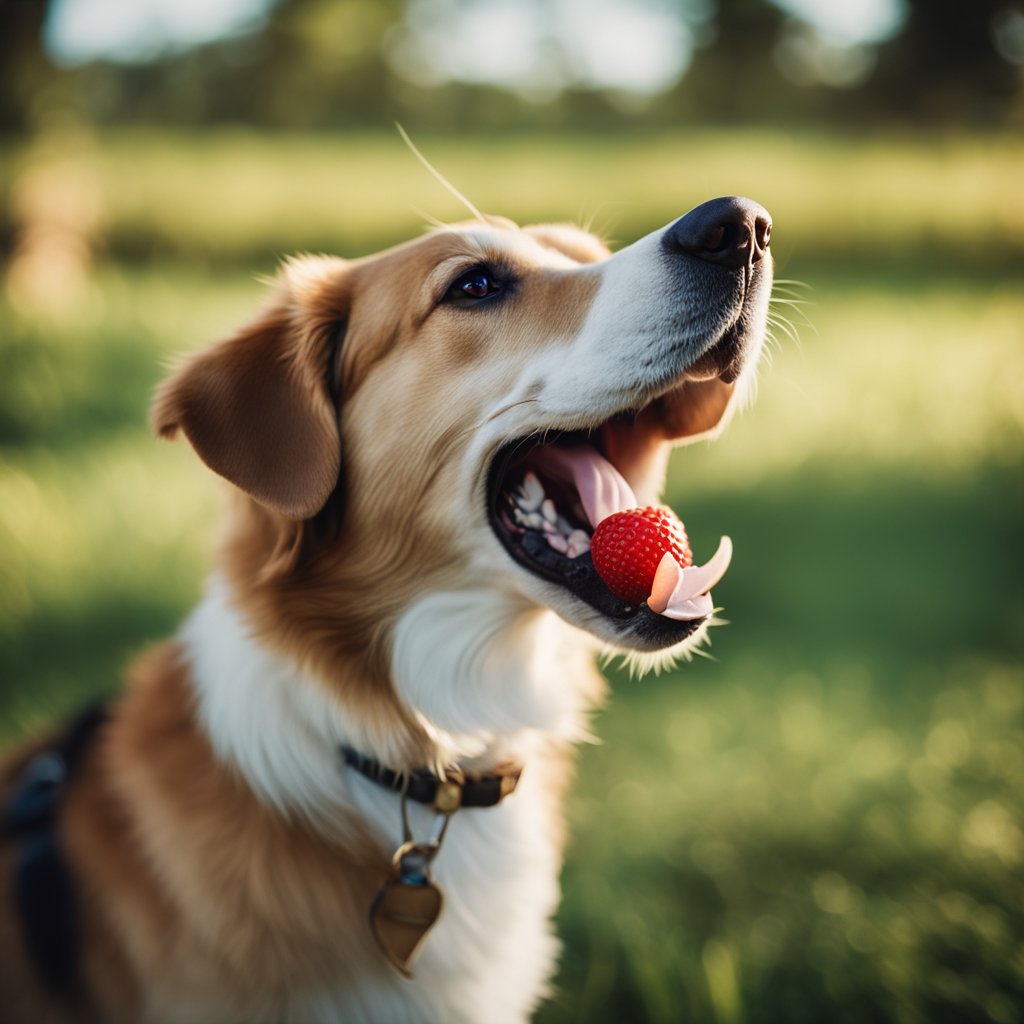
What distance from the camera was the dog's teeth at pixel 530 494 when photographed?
6.74 feet

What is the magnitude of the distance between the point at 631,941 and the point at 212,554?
1.70 m

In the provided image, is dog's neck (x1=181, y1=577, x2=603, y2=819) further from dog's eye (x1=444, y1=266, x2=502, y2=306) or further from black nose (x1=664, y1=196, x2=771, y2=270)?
black nose (x1=664, y1=196, x2=771, y2=270)

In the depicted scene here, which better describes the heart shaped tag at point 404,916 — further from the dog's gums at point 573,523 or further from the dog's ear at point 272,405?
the dog's ear at point 272,405

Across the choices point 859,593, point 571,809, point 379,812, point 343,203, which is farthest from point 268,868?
point 343,203

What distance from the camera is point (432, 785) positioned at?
6.55ft

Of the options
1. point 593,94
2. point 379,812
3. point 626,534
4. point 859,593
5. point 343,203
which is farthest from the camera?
point 593,94

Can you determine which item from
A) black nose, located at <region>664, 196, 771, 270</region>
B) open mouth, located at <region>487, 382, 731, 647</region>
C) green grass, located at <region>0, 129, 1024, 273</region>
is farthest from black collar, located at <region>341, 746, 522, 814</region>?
green grass, located at <region>0, 129, 1024, 273</region>

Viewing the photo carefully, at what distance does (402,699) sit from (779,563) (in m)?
3.36

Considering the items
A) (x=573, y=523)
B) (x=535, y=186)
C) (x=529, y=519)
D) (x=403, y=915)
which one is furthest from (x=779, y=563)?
(x=535, y=186)

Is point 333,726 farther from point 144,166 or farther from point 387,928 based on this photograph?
point 144,166

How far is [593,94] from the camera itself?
11297 millimetres

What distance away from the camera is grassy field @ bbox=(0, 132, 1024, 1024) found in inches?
107

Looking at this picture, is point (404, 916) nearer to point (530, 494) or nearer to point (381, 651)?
point (381, 651)

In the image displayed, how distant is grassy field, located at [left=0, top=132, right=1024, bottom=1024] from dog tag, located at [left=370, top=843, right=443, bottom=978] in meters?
0.90
